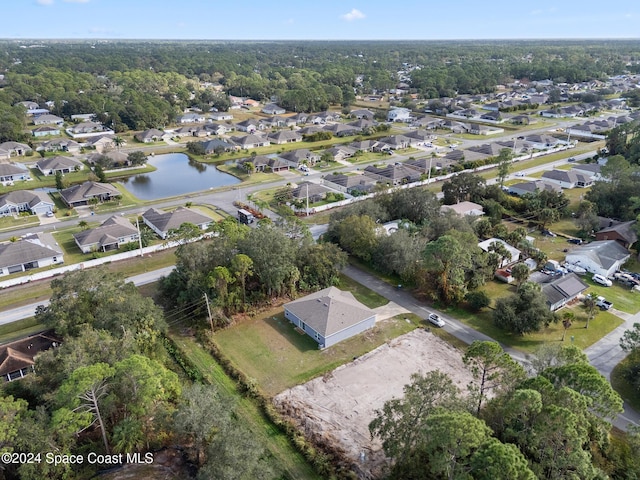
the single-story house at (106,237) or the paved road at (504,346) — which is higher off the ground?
the single-story house at (106,237)

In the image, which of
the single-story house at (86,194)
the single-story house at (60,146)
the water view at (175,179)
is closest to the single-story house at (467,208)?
the water view at (175,179)

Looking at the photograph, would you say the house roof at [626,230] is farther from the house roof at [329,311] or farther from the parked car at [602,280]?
the house roof at [329,311]

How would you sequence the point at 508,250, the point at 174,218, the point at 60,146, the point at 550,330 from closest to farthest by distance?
the point at 550,330, the point at 508,250, the point at 174,218, the point at 60,146

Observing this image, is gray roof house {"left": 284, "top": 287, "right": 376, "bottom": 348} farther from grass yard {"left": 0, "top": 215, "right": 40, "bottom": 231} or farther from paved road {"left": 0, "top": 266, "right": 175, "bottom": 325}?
grass yard {"left": 0, "top": 215, "right": 40, "bottom": 231}

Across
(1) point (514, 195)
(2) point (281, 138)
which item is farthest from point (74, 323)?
(2) point (281, 138)

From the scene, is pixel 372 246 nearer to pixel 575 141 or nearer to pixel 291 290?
pixel 291 290

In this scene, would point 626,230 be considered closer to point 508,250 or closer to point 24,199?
point 508,250

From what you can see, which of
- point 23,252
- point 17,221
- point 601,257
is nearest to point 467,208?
point 601,257
